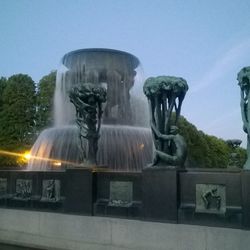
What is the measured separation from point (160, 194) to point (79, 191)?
7.46 feet

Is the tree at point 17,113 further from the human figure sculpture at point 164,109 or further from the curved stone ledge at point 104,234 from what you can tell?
the human figure sculpture at point 164,109

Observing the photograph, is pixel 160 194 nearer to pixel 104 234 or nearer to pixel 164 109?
pixel 104 234

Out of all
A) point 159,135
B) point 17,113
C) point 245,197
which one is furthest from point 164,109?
point 17,113

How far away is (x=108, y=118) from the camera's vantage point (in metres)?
17.7

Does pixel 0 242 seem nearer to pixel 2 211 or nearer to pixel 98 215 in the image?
pixel 2 211

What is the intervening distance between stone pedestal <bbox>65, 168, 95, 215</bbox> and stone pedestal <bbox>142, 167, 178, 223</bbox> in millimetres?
1522

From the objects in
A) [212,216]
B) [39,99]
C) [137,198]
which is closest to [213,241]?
[212,216]

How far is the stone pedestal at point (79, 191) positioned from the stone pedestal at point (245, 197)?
362 centimetres

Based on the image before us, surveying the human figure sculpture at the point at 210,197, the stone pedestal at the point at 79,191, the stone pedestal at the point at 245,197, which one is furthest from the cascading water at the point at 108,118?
the stone pedestal at the point at 245,197

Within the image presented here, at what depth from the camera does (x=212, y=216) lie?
7.27 m

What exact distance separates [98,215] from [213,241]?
9.42 ft

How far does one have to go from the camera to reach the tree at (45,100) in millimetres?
36281

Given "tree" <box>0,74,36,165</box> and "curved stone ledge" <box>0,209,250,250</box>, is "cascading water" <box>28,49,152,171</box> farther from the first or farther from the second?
"tree" <box>0,74,36,165</box>

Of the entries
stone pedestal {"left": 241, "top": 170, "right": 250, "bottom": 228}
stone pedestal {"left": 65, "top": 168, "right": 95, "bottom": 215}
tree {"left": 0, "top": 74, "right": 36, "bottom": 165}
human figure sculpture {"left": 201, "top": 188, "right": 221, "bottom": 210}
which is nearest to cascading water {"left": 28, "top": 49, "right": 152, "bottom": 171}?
stone pedestal {"left": 65, "top": 168, "right": 95, "bottom": 215}
